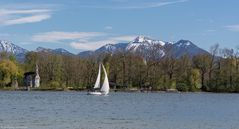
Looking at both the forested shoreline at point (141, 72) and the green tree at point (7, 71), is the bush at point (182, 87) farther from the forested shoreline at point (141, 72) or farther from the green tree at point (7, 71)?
the green tree at point (7, 71)

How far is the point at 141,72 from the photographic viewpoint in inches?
6791

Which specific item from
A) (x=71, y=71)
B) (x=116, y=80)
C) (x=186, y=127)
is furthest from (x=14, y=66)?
(x=186, y=127)

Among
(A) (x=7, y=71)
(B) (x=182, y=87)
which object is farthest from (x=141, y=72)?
(A) (x=7, y=71)

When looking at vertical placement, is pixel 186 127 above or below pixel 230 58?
below

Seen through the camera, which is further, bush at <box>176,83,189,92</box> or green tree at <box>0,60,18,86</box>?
bush at <box>176,83,189,92</box>

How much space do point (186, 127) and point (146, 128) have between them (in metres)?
3.60

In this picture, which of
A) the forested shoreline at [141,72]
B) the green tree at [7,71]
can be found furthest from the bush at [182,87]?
the green tree at [7,71]

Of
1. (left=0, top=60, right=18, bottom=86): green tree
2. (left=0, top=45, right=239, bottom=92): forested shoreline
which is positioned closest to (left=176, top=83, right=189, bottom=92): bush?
(left=0, top=45, right=239, bottom=92): forested shoreline

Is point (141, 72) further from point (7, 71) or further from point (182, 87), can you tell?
point (7, 71)

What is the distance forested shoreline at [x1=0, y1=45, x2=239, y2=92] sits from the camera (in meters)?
170

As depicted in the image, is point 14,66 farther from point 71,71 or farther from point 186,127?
point 186,127

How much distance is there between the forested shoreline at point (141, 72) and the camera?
16962 centimetres

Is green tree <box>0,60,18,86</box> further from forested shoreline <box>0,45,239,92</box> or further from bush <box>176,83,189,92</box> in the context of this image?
bush <box>176,83,189,92</box>

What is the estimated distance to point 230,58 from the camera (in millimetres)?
173750
